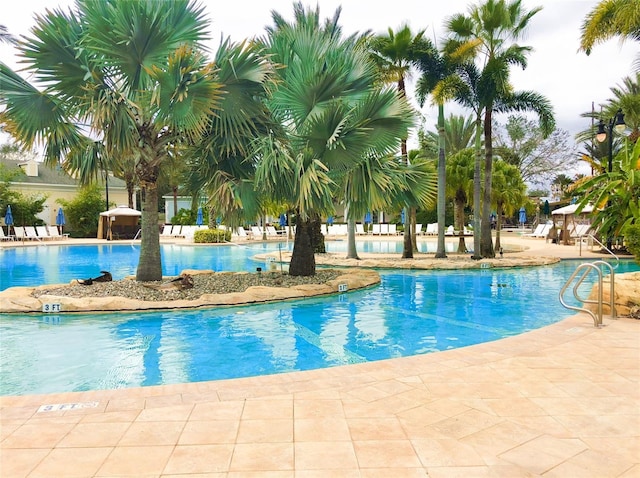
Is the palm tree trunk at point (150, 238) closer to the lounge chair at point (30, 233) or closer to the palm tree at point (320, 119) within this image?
the palm tree at point (320, 119)

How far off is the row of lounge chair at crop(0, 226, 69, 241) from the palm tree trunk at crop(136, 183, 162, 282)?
21941 millimetres

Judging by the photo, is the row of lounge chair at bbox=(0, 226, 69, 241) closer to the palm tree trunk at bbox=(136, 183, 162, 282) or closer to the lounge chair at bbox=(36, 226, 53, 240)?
the lounge chair at bbox=(36, 226, 53, 240)

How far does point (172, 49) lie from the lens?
8.73 meters

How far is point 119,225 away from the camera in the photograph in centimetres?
3316

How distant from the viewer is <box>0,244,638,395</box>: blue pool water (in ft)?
18.9

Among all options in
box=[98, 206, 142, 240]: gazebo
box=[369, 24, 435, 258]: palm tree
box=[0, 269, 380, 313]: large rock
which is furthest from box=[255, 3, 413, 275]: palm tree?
box=[98, 206, 142, 240]: gazebo

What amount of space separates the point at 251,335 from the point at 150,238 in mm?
4066

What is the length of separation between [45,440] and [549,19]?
678 inches

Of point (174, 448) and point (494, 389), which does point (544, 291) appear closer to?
point (494, 389)

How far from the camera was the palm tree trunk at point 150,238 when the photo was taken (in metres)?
10.2

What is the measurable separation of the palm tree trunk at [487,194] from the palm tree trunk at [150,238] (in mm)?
11187

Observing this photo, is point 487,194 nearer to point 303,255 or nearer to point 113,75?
point 303,255

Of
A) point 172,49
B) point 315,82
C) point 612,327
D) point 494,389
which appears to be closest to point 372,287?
point 315,82

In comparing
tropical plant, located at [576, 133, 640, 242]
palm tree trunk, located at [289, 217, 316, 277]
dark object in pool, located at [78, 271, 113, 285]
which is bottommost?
dark object in pool, located at [78, 271, 113, 285]
